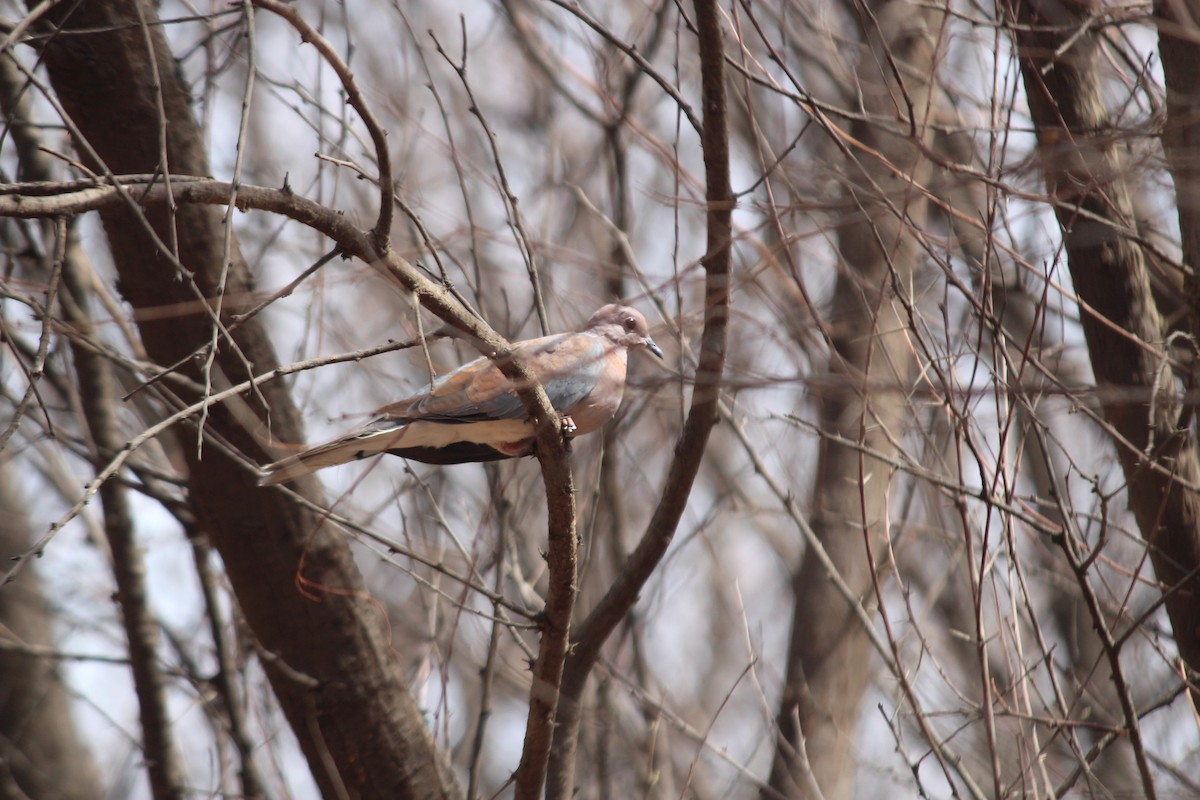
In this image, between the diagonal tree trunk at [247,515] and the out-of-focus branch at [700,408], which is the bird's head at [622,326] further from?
the diagonal tree trunk at [247,515]

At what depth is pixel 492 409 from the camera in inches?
151

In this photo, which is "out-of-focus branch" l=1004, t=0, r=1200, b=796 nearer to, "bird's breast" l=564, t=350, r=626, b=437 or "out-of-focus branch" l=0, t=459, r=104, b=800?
"bird's breast" l=564, t=350, r=626, b=437

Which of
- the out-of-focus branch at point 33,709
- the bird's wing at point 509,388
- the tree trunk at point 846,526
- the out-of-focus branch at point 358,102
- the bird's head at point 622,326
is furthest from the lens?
the out-of-focus branch at point 33,709

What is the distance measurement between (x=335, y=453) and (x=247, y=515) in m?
0.44

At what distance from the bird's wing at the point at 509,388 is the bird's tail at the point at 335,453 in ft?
0.28

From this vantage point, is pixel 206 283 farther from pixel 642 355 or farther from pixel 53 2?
pixel 642 355

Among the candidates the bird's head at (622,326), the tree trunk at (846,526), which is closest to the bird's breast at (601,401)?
the bird's head at (622,326)

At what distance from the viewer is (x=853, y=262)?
6.16 metres

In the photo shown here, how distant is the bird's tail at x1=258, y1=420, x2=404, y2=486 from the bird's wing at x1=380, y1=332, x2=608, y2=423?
86 mm

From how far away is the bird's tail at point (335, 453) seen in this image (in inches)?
140

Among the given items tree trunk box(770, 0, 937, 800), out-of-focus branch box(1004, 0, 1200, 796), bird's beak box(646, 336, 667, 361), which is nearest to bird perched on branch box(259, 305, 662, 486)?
bird's beak box(646, 336, 667, 361)

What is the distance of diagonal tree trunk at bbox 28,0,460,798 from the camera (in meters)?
3.71

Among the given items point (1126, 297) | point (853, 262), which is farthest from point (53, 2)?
point (853, 262)

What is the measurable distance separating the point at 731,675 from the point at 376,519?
23.7 feet
